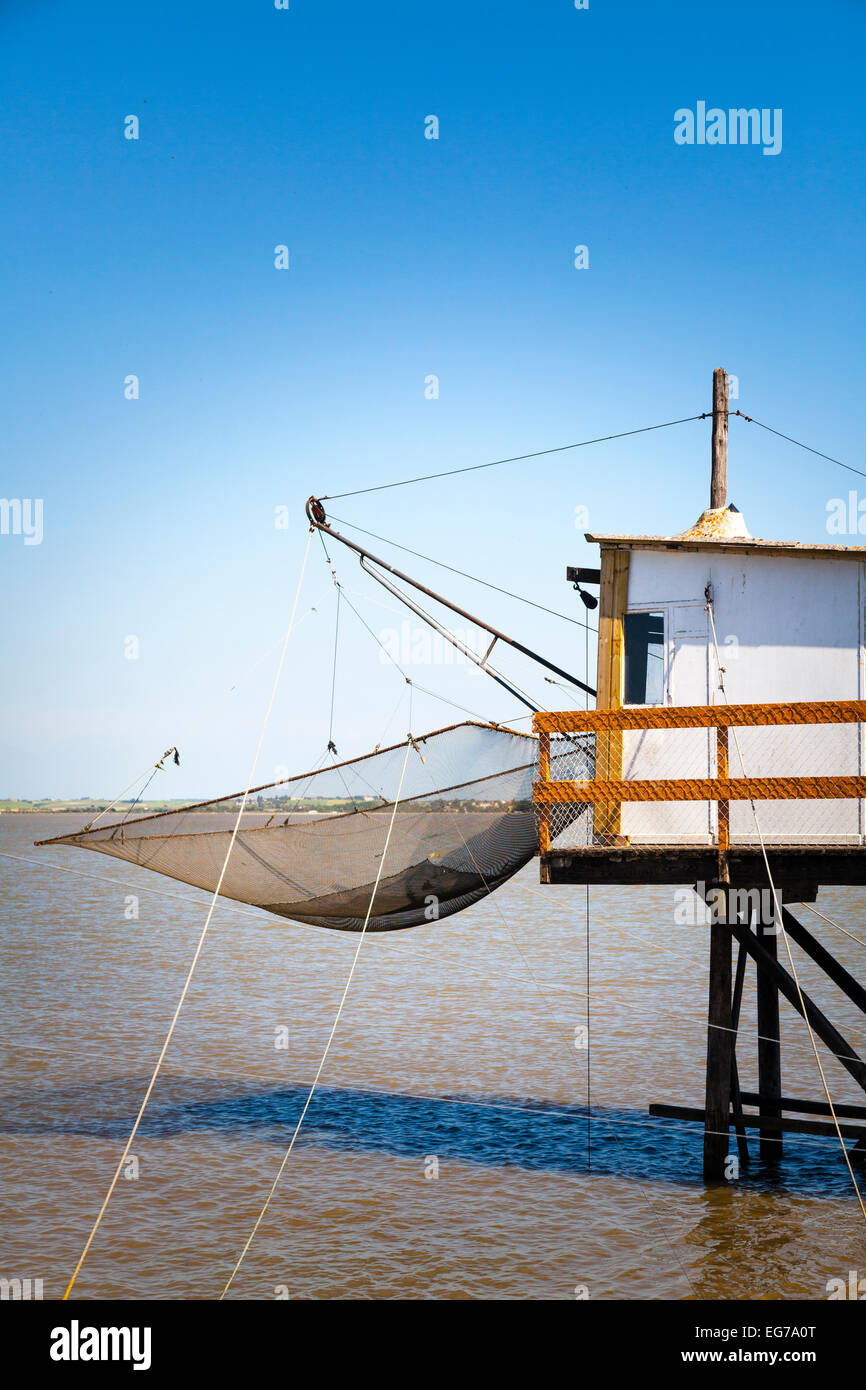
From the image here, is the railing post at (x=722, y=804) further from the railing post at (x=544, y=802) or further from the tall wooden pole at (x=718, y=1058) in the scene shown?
the railing post at (x=544, y=802)

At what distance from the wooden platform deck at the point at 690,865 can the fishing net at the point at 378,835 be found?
0.65 meters

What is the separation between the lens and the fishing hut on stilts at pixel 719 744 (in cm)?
1169

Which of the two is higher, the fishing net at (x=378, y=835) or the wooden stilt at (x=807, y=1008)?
the fishing net at (x=378, y=835)

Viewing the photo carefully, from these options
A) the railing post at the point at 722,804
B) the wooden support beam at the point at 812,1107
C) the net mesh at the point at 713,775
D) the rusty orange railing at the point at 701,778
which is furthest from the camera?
the wooden support beam at the point at 812,1107

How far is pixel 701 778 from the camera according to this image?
474 inches

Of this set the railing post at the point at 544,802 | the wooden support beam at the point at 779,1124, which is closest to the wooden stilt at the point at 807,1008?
the wooden support beam at the point at 779,1124

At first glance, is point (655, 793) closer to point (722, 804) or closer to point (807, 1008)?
point (722, 804)

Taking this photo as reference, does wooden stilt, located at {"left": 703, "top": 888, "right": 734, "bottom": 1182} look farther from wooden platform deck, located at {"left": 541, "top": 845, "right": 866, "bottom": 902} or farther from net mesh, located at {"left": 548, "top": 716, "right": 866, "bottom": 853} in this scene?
net mesh, located at {"left": 548, "top": 716, "right": 866, "bottom": 853}

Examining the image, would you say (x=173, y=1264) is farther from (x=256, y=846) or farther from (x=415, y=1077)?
(x=415, y=1077)

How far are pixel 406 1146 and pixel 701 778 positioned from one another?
6.15m

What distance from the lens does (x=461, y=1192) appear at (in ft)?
43.7

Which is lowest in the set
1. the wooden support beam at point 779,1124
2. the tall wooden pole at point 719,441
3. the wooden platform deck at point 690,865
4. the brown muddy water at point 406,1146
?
the brown muddy water at point 406,1146

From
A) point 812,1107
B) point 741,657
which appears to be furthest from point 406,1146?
point 741,657
